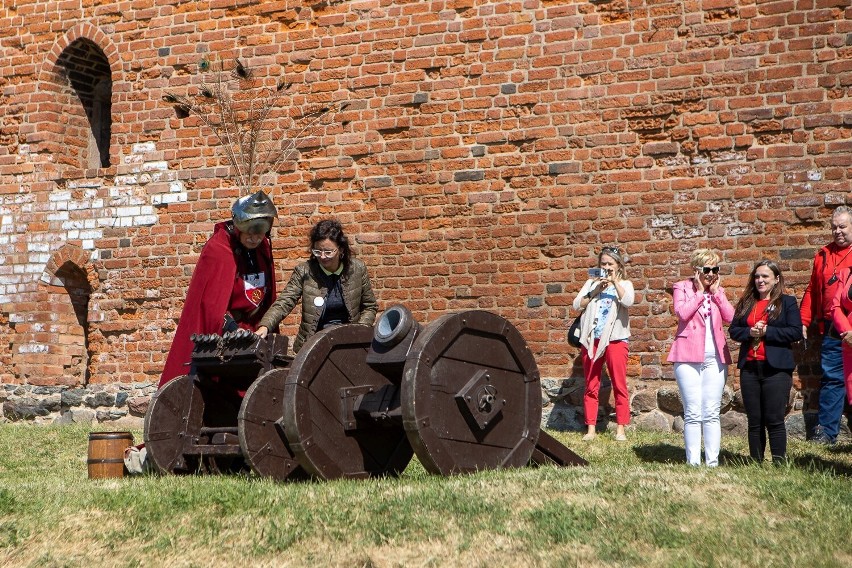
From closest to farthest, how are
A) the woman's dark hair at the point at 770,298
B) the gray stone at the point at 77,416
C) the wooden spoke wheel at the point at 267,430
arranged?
the wooden spoke wheel at the point at 267,430
the woman's dark hair at the point at 770,298
the gray stone at the point at 77,416

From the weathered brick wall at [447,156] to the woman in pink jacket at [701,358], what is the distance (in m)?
1.79

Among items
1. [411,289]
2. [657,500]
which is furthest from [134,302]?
[657,500]

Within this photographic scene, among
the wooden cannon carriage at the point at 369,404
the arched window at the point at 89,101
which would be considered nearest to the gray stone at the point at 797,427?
the wooden cannon carriage at the point at 369,404

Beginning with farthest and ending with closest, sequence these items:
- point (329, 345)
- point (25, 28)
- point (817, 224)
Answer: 1. point (25, 28)
2. point (817, 224)
3. point (329, 345)

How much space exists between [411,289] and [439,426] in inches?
181

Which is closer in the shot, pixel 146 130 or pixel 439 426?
pixel 439 426

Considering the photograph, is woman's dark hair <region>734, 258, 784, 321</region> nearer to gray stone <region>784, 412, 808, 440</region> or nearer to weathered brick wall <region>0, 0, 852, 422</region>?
weathered brick wall <region>0, 0, 852, 422</region>

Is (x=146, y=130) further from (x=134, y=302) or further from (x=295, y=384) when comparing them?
(x=295, y=384)

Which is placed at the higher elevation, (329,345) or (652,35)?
(652,35)

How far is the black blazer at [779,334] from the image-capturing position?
7.52 metres

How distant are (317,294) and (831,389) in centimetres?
415

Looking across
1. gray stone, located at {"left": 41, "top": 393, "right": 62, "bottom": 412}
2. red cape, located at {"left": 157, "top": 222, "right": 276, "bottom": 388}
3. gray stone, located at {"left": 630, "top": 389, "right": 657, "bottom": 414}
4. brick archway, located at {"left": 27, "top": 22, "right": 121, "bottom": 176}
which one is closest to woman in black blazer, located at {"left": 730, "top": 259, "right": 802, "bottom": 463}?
gray stone, located at {"left": 630, "top": 389, "right": 657, "bottom": 414}

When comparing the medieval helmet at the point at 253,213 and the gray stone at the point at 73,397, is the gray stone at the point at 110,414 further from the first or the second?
the medieval helmet at the point at 253,213

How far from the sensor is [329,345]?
20.5ft
